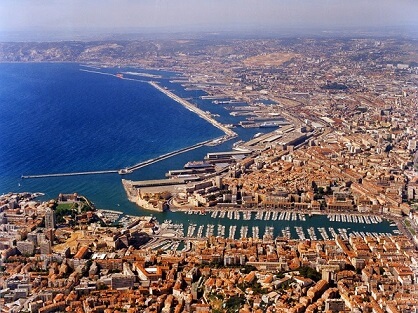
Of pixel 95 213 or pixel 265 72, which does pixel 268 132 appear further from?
pixel 265 72

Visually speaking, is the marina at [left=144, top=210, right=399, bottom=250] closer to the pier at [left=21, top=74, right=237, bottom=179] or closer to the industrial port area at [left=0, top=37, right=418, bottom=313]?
the industrial port area at [left=0, top=37, right=418, bottom=313]

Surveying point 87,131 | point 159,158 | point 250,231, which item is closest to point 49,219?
point 250,231

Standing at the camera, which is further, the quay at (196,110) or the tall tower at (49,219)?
the quay at (196,110)

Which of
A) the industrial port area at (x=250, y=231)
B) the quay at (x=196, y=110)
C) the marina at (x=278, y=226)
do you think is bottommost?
the marina at (x=278, y=226)

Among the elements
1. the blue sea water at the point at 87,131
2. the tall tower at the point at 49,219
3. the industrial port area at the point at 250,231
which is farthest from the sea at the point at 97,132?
the tall tower at the point at 49,219

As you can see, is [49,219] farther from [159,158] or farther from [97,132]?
[97,132]

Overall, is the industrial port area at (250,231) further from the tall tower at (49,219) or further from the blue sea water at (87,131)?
the blue sea water at (87,131)
